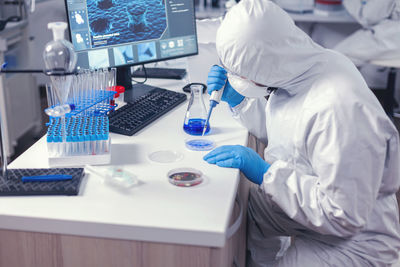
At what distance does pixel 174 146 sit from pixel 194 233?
0.44 m

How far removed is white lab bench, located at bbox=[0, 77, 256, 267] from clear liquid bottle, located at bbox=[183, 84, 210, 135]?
0.29m

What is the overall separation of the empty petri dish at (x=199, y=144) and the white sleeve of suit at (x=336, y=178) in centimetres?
22

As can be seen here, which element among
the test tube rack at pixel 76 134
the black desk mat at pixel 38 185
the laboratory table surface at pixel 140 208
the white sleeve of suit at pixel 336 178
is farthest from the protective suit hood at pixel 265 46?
the black desk mat at pixel 38 185

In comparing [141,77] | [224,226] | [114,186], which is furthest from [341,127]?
[141,77]

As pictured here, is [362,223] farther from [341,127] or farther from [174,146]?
[174,146]

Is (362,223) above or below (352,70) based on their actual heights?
below

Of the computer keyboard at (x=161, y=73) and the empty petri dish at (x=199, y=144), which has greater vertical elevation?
the computer keyboard at (x=161, y=73)

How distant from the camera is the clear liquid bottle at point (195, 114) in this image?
4.76 ft

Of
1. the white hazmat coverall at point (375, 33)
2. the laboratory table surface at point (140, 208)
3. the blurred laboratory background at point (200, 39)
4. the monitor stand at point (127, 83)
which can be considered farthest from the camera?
the white hazmat coverall at point (375, 33)

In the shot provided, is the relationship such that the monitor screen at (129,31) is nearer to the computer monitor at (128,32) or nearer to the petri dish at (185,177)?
the computer monitor at (128,32)

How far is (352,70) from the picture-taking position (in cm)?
130

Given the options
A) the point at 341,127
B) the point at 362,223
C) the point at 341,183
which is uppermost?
the point at 341,127

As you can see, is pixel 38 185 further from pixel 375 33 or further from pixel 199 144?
pixel 375 33

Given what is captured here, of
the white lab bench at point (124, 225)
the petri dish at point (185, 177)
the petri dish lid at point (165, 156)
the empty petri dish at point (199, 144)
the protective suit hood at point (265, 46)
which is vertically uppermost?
the protective suit hood at point (265, 46)
